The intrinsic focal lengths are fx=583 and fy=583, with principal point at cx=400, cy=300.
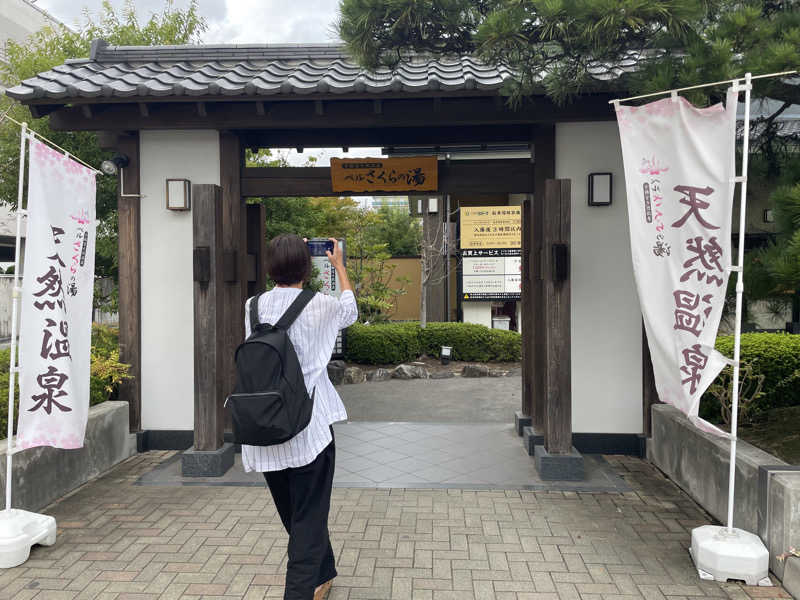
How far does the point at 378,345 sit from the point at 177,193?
20.6 ft

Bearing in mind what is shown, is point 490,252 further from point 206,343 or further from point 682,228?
point 682,228

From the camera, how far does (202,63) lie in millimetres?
6648

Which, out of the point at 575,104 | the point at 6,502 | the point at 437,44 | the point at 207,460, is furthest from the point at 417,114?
the point at 6,502

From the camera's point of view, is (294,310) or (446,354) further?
(446,354)

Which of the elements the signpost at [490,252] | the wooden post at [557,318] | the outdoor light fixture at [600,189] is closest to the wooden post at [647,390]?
the wooden post at [557,318]

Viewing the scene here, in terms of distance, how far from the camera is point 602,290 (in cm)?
562

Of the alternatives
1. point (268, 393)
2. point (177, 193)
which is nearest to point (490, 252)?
point (177, 193)

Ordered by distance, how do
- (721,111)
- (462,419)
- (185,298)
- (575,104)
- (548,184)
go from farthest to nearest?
(462,419)
(185,298)
(575,104)
(548,184)
(721,111)

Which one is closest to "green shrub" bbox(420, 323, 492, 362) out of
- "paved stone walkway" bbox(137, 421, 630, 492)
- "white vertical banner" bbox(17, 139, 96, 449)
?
"paved stone walkway" bbox(137, 421, 630, 492)

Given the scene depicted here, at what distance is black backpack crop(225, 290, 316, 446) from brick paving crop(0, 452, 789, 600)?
1203mm

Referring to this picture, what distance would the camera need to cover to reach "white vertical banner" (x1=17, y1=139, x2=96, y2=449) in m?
3.77

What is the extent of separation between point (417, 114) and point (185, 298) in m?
2.92

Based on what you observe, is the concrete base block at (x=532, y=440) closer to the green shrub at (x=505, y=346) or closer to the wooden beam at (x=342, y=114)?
the wooden beam at (x=342, y=114)

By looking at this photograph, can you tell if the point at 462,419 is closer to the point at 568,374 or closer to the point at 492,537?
the point at 568,374
